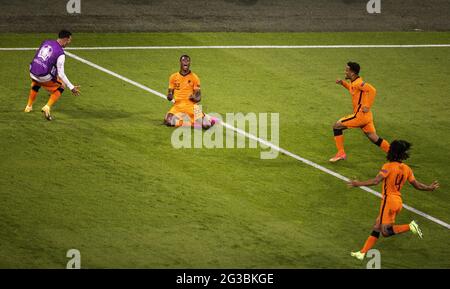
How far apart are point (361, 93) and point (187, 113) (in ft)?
11.6

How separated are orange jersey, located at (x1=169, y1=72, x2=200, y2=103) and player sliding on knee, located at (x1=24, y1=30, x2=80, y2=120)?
1.88m

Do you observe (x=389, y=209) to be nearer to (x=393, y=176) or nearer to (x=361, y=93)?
(x=393, y=176)

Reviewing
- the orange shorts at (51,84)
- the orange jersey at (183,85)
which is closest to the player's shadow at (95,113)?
the orange shorts at (51,84)

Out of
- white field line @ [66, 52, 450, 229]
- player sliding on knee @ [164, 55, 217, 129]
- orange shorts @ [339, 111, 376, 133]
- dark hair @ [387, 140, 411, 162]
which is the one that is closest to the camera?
dark hair @ [387, 140, 411, 162]

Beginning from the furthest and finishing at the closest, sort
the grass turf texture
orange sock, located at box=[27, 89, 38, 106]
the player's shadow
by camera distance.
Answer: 1. the player's shadow
2. orange sock, located at box=[27, 89, 38, 106]
3. the grass turf texture

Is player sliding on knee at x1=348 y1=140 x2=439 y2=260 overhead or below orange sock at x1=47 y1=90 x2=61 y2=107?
below

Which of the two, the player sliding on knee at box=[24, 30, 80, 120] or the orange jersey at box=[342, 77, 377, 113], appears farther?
the player sliding on knee at box=[24, 30, 80, 120]

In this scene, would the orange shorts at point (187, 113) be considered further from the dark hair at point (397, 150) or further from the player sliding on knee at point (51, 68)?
the dark hair at point (397, 150)

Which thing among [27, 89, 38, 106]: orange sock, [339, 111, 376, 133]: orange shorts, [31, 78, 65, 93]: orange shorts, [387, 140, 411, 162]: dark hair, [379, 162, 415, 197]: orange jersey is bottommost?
[379, 162, 415, 197]: orange jersey

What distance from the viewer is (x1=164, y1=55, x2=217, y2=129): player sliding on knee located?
55.9 ft

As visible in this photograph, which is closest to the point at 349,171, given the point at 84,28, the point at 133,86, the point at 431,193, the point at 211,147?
the point at 431,193

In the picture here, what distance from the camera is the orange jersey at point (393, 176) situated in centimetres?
1235

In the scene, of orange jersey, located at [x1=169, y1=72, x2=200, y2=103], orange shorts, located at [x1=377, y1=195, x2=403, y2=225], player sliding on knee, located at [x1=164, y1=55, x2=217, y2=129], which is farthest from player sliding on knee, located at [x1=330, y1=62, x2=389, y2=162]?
orange shorts, located at [x1=377, y1=195, x2=403, y2=225]

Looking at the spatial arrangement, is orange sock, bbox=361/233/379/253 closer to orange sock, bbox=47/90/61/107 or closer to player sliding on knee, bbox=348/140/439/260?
player sliding on knee, bbox=348/140/439/260
